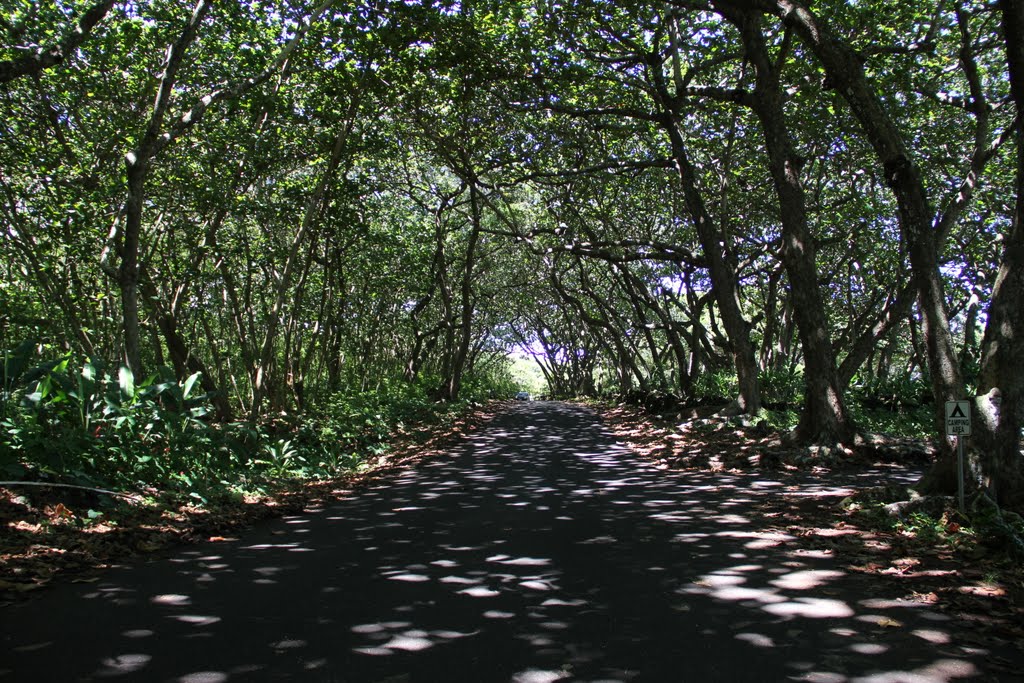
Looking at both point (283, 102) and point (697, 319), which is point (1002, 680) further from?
point (697, 319)

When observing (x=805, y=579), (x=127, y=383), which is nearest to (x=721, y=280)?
(x=805, y=579)

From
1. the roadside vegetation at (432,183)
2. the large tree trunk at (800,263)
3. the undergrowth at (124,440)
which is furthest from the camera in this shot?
the large tree trunk at (800,263)

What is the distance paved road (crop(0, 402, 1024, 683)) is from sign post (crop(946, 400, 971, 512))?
63.6 inches

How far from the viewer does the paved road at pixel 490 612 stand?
3486mm

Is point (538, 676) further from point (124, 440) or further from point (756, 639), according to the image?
point (124, 440)

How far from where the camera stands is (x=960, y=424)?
20.1 feet

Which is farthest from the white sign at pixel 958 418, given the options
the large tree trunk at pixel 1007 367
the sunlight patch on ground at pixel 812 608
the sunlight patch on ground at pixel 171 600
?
the sunlight patch on ground at pixel 171 600

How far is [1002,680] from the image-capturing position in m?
3.31

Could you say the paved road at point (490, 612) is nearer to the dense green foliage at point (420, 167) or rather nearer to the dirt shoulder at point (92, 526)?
the dirt shoulder at point (92, 526)

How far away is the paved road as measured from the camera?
11.4 feet

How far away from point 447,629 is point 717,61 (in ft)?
39.8

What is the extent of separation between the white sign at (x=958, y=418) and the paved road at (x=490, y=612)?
1.76 meters

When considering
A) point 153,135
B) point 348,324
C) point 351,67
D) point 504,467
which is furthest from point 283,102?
point 348,324

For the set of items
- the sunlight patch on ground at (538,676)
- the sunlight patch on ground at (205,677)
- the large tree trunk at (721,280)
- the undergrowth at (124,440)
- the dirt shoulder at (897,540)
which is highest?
the large tree trunk at (721,280)
